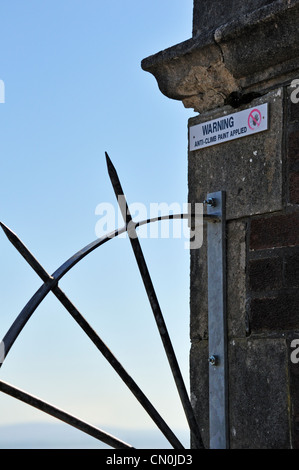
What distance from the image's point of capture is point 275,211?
2.95 m

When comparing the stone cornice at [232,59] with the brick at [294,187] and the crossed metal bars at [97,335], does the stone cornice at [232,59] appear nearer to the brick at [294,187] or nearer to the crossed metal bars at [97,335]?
the brick at [294,187]

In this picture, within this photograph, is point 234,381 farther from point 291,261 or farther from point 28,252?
point 28,252

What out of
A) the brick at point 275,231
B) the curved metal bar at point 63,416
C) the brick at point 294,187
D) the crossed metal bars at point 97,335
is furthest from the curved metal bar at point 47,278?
the brick at point 294,187

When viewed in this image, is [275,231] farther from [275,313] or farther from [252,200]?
[275,313]

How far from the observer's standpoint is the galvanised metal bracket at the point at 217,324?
3000 millimetres

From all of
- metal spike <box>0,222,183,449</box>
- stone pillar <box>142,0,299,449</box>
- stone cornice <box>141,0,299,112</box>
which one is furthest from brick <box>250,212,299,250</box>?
metal spike <box>0,222,183,449</box>

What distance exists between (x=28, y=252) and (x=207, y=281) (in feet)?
2.39

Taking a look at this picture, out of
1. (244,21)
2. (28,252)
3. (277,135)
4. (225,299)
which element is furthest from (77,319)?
(244,21)

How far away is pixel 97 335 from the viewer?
2.75 meters

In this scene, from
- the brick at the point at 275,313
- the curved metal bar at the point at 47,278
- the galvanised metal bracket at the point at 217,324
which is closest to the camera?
the curved metal bar at the point at 47,278

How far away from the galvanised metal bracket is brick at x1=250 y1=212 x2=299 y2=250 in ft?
0.43

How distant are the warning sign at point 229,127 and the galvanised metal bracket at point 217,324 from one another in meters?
0.20

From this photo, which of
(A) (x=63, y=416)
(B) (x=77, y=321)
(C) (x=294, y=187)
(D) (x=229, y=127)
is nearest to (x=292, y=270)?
(C) (x=294, y=187)

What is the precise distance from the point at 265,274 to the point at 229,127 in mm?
532
